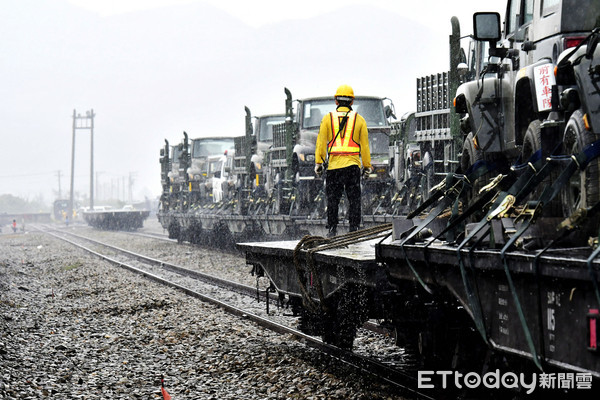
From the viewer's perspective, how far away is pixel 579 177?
455 cm

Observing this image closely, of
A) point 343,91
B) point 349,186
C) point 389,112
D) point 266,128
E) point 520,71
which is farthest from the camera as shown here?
point 266,128

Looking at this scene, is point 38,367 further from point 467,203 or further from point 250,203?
point 250,203

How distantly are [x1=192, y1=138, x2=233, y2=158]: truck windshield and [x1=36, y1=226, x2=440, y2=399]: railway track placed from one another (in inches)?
317

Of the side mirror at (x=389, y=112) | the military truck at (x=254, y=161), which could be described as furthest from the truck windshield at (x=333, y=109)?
the military truck at (x=254, y=161)

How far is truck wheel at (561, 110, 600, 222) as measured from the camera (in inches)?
165

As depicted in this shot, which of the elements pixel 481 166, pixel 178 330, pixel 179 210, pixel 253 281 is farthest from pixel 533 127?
pixel 179 210

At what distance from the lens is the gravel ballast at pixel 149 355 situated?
6.71 meters

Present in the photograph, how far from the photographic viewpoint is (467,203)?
655 cm

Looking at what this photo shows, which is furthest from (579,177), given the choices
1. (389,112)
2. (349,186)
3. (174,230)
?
(174,230)

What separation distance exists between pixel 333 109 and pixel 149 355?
11297 mm

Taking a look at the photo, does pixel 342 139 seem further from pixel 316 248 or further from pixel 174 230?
pixel 174 230

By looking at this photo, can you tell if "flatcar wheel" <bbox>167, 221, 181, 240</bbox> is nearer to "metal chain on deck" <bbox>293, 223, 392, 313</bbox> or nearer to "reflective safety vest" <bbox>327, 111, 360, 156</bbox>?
"reflective safety vest" <bbox>327, 111, 360, 156</bbox>

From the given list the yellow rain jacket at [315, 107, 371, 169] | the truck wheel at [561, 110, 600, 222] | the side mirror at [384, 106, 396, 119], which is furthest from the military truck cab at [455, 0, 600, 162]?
the side mirror at [384, 106, 396, 119]

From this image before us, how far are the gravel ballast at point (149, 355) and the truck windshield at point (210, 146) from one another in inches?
697
